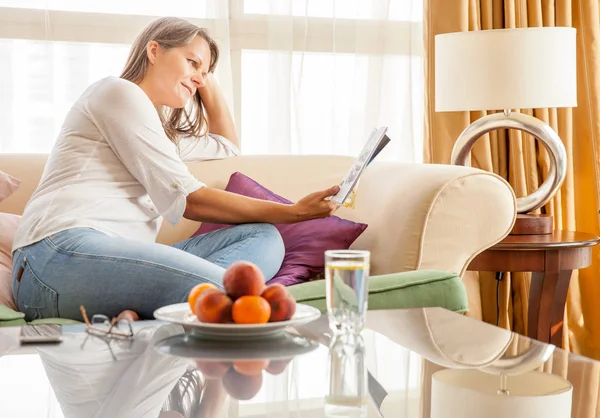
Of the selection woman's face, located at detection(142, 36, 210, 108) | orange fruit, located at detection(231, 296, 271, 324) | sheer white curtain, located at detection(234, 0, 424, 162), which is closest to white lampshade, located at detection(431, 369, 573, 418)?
orange fruit, located at detection(231, 296, 271, 324)

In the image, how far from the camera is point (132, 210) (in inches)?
80.4

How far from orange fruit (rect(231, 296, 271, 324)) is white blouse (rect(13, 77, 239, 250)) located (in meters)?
0.82

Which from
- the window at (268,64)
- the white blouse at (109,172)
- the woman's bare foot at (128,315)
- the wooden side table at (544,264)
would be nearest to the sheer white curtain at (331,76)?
the window at (268,64)

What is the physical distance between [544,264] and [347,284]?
158 cm

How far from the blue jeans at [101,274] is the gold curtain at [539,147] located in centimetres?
160

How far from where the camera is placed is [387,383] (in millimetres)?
1077

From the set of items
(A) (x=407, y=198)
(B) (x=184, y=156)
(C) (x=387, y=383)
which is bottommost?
(C) (x=387, y=383)

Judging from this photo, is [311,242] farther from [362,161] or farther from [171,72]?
[171,72]

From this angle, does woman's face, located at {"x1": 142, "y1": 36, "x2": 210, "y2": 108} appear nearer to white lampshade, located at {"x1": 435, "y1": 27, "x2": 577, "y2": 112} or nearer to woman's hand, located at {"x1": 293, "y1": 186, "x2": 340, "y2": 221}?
woman's hand, located at {"x1": 293, "y1": 186, "x2": 340, "y2": 221}

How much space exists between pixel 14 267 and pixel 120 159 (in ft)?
1.17

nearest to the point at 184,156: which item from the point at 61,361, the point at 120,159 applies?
the point at 120,159

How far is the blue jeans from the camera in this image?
1712mm

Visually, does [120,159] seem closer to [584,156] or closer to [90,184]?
[90,184]

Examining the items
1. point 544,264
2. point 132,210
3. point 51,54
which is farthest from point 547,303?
point 51,54
